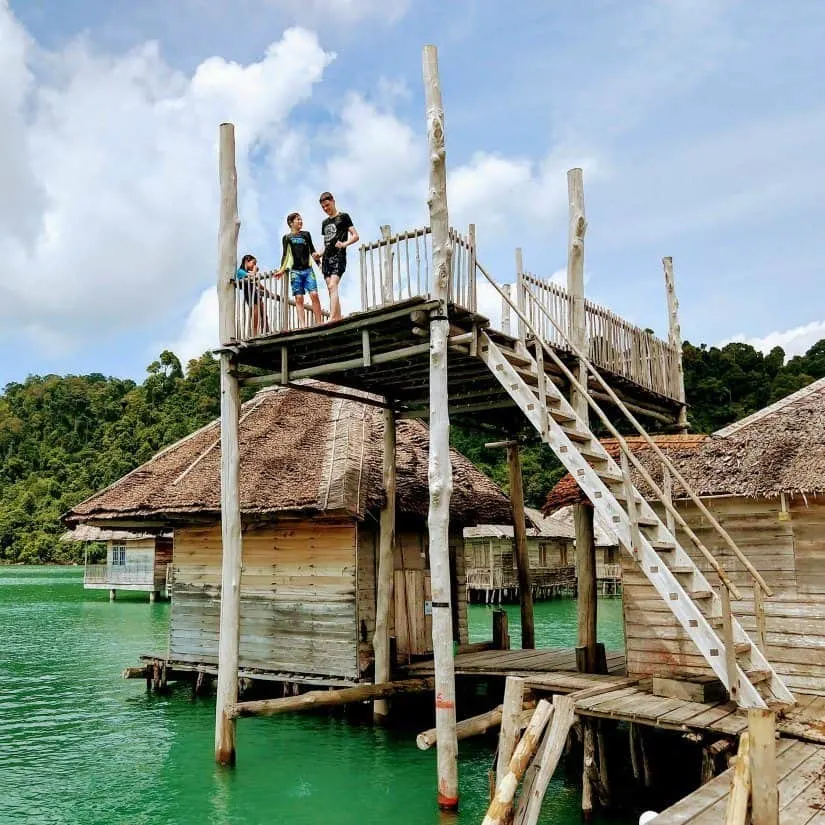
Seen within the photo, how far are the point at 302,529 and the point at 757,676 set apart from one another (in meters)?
8.42

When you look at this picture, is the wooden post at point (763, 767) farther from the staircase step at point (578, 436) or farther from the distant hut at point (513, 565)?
the distant hut at point (513, 565)

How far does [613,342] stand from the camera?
41.1 ft

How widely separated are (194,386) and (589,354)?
217 feet

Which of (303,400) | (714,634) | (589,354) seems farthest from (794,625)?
(303,400)

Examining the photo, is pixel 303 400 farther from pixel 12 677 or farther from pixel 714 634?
pixel 714 634

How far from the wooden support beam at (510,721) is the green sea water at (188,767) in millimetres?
1085

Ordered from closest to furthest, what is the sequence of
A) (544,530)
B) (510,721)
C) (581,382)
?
(510,721)
(581,382)
(544,530)

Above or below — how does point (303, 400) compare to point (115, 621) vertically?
above

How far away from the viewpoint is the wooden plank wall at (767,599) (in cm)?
962

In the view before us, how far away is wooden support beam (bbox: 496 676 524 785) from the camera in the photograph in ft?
27.2

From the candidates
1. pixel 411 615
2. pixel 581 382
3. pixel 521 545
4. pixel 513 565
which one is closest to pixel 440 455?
pixel 581 382

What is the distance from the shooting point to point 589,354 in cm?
1191

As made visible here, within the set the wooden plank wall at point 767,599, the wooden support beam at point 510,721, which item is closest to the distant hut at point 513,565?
the wooden plank wall at point 767,599

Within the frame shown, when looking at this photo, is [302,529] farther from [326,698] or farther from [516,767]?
[516,767]
